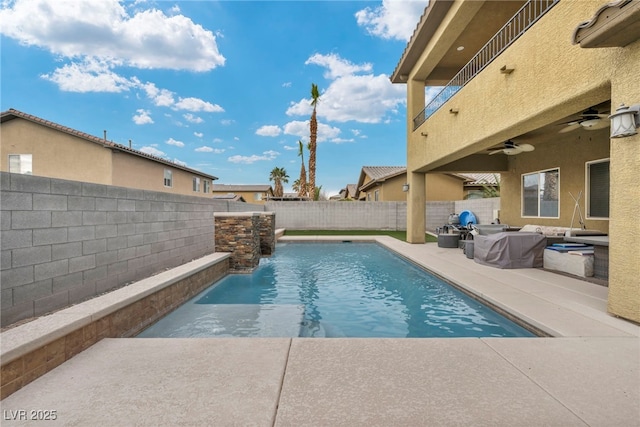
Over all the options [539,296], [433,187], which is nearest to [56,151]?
[539,296]

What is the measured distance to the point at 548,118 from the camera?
17.3 ft

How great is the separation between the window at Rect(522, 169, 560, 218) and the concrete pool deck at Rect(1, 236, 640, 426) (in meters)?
6.84

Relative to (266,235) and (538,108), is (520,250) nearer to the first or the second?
Answer: (538,108)

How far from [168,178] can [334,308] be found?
62.0 ft

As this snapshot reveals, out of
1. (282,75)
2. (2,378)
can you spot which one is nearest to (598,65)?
(2,378)

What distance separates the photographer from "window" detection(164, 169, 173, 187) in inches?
797

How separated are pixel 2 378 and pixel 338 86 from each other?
27484mm

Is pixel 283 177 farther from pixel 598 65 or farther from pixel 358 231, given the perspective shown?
pixel 598 65

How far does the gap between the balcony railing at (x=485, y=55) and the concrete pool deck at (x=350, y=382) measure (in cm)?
561

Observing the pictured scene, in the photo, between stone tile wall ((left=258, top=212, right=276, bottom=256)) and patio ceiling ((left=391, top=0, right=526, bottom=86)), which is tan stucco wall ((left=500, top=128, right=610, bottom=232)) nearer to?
patio ceiling ((left=391, top=0, right=526, bottom=86))

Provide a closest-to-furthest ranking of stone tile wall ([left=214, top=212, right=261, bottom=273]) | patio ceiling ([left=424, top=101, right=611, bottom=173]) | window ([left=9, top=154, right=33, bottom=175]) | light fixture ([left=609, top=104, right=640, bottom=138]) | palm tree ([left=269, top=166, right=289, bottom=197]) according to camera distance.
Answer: light fixture ([left=609, top=104, right=640, bottom=138]) < patio ceiling ([left=424, top=101, right=611, bottom=173]) < stone tile wall ([left=214, top=212, right=261, bottom=273]) < window ([left=9, top=154, right=33, bottom=175]) < palm tree ([left=269, top=166, right=289, bottom=197])

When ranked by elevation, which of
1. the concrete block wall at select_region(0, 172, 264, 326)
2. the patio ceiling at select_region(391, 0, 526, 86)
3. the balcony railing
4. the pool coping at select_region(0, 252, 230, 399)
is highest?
the patio ceiling at select_region(391, 0, 526, 86)

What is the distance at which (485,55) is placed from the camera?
8.07m

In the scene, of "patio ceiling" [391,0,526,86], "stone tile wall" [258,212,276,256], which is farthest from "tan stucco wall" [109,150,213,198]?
"patio ceiling" [391,0,526,86]
